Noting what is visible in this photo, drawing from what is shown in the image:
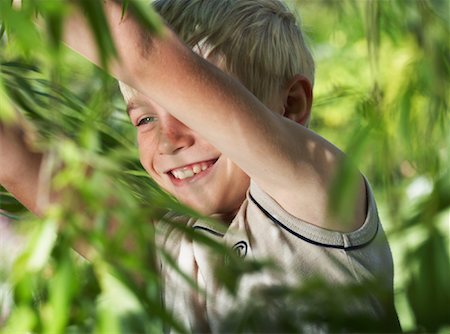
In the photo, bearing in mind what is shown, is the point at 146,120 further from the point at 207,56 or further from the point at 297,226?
the point at 297,226

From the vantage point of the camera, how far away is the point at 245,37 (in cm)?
94

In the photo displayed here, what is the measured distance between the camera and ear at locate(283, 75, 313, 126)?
972 mm

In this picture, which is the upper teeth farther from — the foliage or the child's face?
the foliage

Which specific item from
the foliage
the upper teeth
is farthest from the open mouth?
the foliage

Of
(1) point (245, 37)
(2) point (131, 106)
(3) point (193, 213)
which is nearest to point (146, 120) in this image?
(2) point (131, 106)

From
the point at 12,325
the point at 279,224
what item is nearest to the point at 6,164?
the point at 279,224

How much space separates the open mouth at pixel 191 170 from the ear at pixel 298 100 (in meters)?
0.12

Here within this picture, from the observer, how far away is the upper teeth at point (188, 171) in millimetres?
897

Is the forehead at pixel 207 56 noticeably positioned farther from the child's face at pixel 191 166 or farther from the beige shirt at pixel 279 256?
the beige shirt at pixel 279 256

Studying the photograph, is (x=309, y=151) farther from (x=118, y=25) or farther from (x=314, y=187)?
(x=118, y=25)

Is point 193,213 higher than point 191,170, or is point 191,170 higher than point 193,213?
point 193,213

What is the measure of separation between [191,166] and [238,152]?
8.2 inches

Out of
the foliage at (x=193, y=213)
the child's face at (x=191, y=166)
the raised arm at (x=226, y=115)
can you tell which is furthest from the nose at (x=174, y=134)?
the foliage at (x=193, y=213)

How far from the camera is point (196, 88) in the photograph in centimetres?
66
